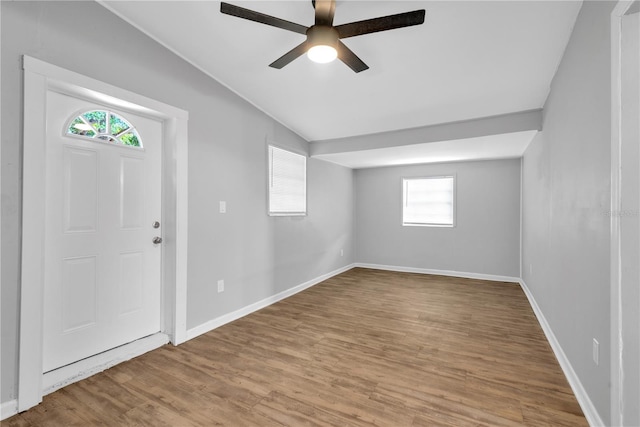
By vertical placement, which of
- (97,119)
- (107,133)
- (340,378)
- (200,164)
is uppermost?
(97,119)

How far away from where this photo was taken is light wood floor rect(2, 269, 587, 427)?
171 cm

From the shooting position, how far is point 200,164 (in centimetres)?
290

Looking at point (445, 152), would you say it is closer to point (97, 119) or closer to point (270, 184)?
point (270, 184)

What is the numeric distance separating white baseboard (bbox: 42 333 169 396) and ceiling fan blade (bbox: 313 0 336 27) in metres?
2.93

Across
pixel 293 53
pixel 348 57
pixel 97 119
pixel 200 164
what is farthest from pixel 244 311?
pixel 348 57

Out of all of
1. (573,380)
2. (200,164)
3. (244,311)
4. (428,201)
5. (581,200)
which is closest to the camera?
(581,200)

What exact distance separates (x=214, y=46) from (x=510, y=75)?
9.04 feet

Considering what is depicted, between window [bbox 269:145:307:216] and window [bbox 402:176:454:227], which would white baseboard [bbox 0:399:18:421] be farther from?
window [bbox 402:176:454:227]

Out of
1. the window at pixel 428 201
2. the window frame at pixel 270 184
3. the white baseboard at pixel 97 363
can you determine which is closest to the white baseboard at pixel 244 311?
the white baseboard at pixel 97 363

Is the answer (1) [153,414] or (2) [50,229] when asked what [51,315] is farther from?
(1) [153,414]

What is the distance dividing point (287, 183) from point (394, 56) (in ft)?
7.27

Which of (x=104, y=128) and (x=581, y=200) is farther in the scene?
(x=104, y=128)

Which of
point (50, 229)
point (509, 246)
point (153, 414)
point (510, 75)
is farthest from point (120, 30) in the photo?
point (509, 246)

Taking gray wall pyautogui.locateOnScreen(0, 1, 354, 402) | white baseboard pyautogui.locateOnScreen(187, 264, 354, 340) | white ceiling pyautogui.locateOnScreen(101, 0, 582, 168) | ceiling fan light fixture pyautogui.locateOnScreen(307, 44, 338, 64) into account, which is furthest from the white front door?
ceiling fan light fixture pyautogui.locateOnScreen(307, 44, 338, 64)
